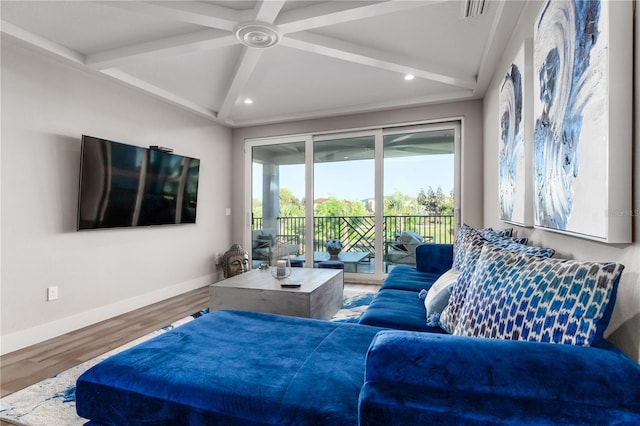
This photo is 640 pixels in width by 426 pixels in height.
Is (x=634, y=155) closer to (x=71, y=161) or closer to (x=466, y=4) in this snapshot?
(x=466, y=4)

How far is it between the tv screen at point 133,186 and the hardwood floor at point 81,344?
95cm

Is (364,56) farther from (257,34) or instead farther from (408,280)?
(408,280)

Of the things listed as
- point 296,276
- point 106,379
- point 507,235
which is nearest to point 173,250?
point 296,276

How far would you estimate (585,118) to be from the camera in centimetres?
120

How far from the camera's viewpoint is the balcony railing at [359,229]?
439cm

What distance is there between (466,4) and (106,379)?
2820 millimetres

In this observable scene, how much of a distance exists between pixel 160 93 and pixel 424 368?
3971 millimetres

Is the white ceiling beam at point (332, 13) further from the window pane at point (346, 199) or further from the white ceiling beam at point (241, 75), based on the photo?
the window pane at point (346, 199)

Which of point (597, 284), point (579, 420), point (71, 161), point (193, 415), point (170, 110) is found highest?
point (170, 110)

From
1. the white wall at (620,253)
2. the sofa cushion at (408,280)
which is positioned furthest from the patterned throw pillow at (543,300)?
the sofa cushion at (408,280)

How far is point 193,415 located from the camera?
1.04 metres

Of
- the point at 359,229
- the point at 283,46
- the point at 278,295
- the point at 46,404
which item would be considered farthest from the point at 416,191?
the point at 46,404

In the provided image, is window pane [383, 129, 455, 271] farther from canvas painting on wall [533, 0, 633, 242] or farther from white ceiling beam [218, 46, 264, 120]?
canvas painting on wall [533, 0, 633, 242]

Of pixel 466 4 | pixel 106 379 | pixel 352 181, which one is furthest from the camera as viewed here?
pixel 352 181
